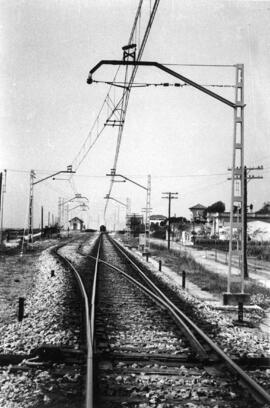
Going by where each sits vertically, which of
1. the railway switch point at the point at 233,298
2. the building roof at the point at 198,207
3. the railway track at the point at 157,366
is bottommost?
the railway track at the point at 157,366

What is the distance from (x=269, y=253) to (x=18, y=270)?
27.1 m

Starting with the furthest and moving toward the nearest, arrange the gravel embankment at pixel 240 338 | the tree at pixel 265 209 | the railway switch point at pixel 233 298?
the tree at pixel 265 209 < the railway switch point at pixel 233 298 < the gravel embankment at pixel 240 338

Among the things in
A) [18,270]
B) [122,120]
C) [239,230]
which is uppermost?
[122,120]

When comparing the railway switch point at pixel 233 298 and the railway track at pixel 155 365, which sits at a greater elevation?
the railway switch point at pixel 233 298

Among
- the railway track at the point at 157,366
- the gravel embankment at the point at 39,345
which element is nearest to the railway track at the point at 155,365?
the railway track at the point at 157,366

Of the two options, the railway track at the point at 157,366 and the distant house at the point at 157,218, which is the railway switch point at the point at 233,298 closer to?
the railway track at the point at 157,366

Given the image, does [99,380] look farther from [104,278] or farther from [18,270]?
[18,270]

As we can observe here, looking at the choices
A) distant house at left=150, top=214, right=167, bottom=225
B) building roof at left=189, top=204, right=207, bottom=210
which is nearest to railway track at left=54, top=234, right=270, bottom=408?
building roof at left=189, top=204, right=207, bottom=210

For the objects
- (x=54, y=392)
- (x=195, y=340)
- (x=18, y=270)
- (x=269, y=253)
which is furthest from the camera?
(x=269, y=253)

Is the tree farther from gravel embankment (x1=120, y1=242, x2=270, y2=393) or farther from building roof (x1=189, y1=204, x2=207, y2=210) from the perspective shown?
gravel embankment (x1=120, y1=242, x2=270, y2=393)

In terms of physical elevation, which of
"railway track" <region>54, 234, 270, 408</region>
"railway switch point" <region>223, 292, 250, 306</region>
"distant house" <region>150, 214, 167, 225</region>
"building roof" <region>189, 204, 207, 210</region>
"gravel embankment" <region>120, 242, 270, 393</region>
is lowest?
"gravel embankment" <region>120, 242, 270, 393</region>

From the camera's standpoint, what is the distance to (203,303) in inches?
513

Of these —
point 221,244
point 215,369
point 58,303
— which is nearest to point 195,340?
point 215,369

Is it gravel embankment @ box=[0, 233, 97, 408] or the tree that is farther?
the tree
